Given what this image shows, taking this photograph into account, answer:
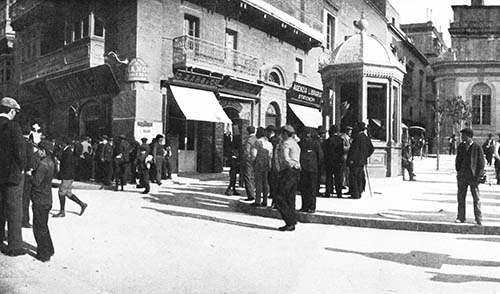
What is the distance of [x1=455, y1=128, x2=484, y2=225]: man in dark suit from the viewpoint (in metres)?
8.26

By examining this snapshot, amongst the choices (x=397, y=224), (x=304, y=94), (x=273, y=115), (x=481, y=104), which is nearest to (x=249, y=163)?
(x=397, y=224)

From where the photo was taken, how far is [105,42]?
18891 millimetres

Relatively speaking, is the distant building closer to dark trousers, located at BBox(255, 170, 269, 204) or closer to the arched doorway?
the arched doorway

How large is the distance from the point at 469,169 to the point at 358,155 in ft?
10.8

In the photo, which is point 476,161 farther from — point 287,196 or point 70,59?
point 70,59

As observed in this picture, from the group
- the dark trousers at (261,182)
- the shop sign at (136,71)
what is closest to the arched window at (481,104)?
the shop sign at (136,71)

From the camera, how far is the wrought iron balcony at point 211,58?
18.9 m

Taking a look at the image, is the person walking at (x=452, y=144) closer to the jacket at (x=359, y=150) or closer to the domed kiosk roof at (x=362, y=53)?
the domed kiosk roof at (x=362, y=53)

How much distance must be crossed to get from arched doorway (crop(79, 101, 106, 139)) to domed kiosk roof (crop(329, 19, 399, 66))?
364 inches

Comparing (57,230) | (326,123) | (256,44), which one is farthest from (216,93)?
(57,230)

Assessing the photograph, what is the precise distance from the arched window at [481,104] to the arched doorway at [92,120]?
32544 mm

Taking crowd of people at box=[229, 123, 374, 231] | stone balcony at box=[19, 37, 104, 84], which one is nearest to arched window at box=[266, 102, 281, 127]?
stone balcony at box=[19, 37, 104, 84]

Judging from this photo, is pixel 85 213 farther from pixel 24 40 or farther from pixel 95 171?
pixel 24 40

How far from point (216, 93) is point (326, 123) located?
634 cm
